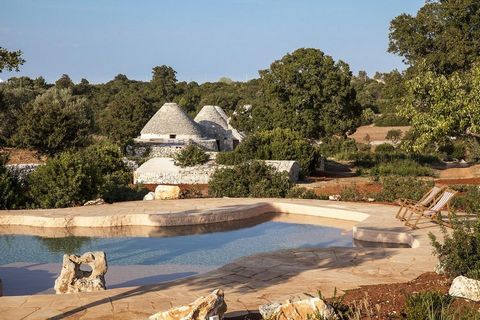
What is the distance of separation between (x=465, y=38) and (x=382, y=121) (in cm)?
2879

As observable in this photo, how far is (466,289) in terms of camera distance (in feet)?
19.5

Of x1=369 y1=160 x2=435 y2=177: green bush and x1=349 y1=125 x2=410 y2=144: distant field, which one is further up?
x1=349 y1=125 x2=410 y2=144: distant field

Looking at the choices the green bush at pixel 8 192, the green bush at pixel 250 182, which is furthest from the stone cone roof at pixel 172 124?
the green bush at pixel 8 192

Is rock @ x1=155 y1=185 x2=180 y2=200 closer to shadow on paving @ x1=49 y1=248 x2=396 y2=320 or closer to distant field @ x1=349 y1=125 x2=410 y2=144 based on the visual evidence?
shadow on paving @ x1=49 y1=248 x2=396 y2=320

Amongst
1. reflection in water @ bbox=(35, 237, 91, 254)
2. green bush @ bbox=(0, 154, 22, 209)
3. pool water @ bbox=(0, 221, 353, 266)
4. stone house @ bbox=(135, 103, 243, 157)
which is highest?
stone house @ bbox=(135, 103, 243, 157)

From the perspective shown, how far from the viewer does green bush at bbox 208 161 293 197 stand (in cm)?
1692

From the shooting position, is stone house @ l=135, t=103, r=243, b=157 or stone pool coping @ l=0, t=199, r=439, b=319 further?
stone house @ l=135, t=103, r=243, b=157

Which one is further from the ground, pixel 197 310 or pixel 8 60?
pixel 8 60

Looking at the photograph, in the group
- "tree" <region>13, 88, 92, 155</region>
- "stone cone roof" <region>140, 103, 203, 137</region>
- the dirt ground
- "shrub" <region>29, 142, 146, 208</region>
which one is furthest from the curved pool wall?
"stone cone roof" <region>140, 103, 203, 137</region>

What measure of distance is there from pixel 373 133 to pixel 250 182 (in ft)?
128

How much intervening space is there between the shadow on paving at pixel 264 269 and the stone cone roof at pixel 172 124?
26.9 meters

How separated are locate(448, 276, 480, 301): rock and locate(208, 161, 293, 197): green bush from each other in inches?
427

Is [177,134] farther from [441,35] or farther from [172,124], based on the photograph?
[441,35]

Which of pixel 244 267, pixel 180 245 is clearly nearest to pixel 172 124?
pixel 180 245
